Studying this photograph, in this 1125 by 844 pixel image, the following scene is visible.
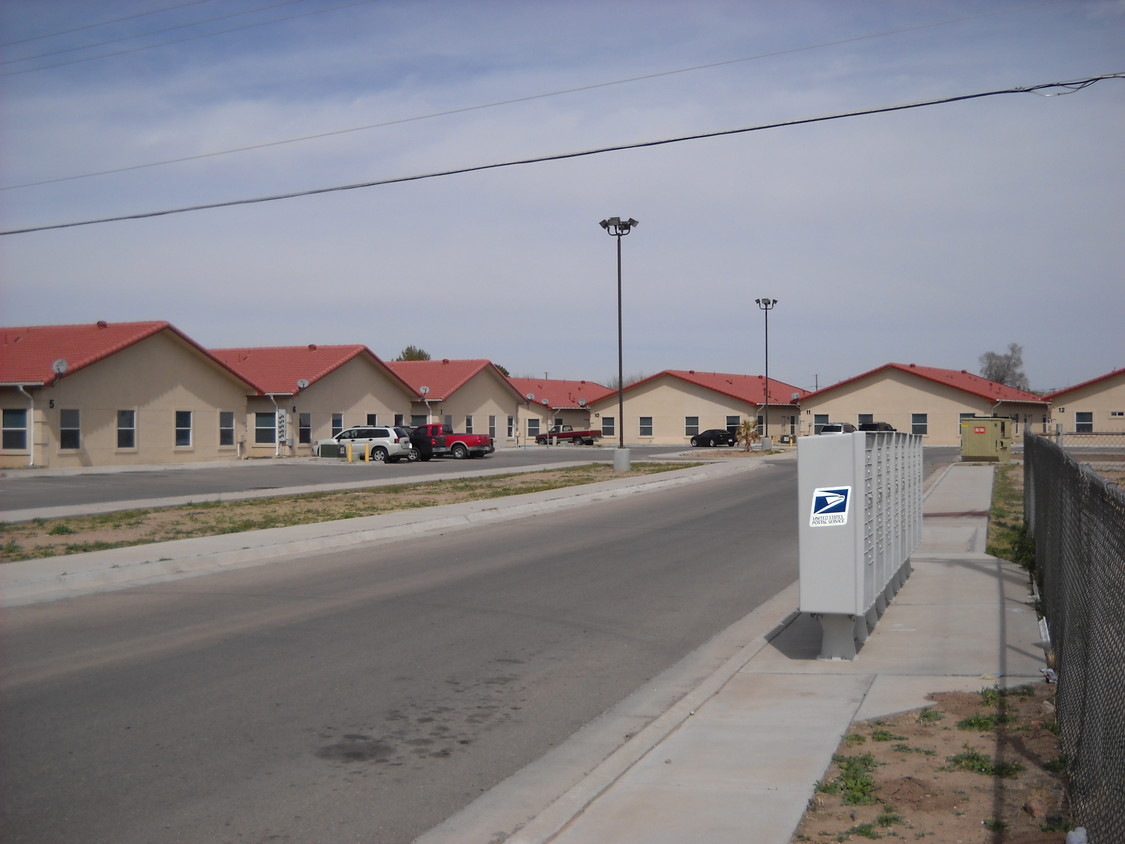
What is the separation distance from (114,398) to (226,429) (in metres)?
7.16

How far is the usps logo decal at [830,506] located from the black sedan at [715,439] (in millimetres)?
65140

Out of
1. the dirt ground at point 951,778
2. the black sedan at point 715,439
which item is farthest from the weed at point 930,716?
the black sedan at point 715,439

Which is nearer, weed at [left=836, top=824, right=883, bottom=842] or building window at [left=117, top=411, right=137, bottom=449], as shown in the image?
weed at [left=836, top=824, right=883, bottom=842]

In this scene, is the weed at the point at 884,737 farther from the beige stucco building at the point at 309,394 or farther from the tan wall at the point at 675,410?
the tan wall at the point at 675,410

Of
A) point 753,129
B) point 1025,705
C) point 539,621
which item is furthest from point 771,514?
point 1025,705

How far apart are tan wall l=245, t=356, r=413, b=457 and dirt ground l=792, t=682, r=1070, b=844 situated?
158 ft

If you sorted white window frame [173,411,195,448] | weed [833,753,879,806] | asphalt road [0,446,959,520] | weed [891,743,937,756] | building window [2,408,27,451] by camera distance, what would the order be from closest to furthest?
weed [833,753,879,806]
weed [891,743,937,756]
asphalt road [0,446,959,520]
building window [2,408,27,451]
white window frame [173,411,195,448]

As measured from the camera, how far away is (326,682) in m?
8.21

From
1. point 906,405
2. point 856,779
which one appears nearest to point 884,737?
point 856,779

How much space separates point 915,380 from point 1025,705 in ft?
240

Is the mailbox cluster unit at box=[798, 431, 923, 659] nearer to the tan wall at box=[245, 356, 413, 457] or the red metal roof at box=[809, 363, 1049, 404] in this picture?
A: the tan wall at box=[245, 356, 413, 457]

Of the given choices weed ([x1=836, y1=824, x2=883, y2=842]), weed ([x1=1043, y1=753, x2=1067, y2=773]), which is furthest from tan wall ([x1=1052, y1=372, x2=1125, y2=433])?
weed ([x1=836, y1=824, x2=883, y2=842])

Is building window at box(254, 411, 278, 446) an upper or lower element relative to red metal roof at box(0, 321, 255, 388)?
lower

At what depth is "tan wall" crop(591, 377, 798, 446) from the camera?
84.6m
